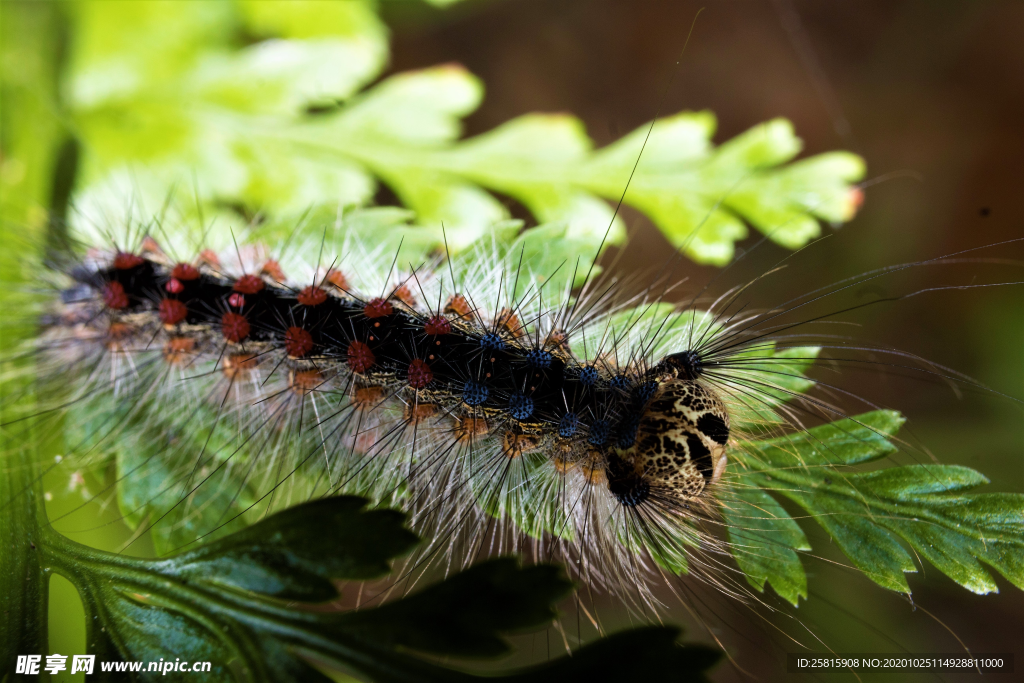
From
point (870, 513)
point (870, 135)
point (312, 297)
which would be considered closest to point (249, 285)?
point (312, 297)

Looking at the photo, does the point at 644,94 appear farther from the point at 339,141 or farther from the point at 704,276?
the point at 339,141

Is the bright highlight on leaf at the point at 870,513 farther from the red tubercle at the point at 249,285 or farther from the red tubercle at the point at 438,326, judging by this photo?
the red tubercle at the point at 249,285

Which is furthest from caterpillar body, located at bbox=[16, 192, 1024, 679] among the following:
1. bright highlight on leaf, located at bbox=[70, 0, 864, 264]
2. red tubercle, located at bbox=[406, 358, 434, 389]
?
bright highlight on leaf, located at bbox=[70, 0, 864, 264]

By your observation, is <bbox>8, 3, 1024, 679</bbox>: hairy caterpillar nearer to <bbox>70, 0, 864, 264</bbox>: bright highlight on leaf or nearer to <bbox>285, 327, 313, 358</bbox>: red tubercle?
<bbox>285, 327, 313, 358</bbox>: red tubercle

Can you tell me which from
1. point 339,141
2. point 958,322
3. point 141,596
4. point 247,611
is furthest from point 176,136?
point 958,322

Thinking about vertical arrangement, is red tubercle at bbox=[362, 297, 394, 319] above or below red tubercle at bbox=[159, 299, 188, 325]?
below

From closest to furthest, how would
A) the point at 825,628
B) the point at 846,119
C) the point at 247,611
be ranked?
the point at 247,611
the point at 825,628
the point at 846,119
